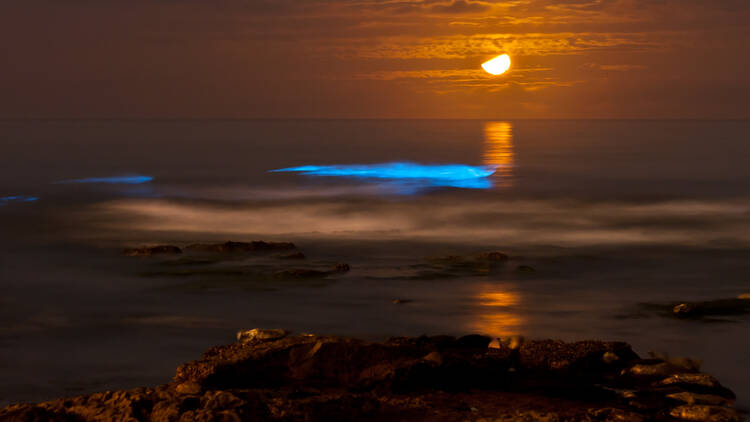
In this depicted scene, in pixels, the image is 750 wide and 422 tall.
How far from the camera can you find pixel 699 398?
941cm

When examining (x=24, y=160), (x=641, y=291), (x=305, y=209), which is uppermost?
(x=24, y=160)

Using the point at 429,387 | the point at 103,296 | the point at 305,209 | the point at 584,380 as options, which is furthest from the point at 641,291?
the point at 305,209

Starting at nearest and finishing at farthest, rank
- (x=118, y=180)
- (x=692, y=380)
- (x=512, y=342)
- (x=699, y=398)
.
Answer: (x=699, y=398) → (x=692, y=380) → (x=512, y=342) → (x=118, y=180)

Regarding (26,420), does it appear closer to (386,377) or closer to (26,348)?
(386,377)

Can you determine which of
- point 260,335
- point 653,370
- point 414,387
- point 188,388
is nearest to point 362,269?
point 260,335

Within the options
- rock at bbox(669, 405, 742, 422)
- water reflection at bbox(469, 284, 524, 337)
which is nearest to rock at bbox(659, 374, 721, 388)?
rock at bbox(669, 405, 742, 422)

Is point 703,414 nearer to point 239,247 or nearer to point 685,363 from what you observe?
point 685,363

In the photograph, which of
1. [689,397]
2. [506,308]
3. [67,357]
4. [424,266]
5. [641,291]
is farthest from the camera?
[424,266]

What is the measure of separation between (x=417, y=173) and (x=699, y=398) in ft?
144

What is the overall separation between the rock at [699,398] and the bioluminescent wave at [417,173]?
106 ft

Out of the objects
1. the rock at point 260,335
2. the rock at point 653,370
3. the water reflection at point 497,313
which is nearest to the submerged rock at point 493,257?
the water reflection at point 497,313

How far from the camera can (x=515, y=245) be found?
23344mm

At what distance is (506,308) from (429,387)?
559 cm

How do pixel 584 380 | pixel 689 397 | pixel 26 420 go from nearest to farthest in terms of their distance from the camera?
pixel 26 420
pixel 689 397
pixel 584 380
